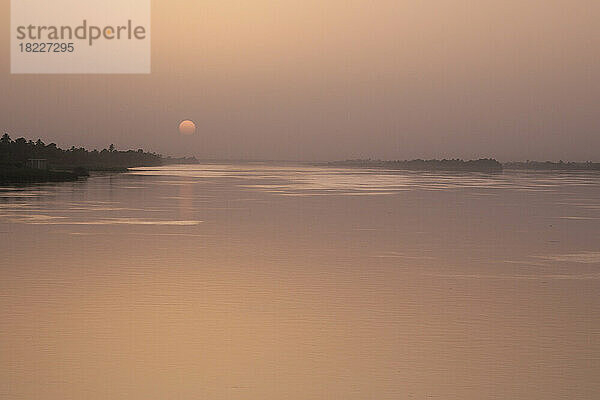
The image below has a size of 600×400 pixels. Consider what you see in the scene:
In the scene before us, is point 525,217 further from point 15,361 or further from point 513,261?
point 15,361

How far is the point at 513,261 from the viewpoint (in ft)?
59.5

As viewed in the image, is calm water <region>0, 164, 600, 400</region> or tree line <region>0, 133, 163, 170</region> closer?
calm water <region>0, 164, 600, 400</region>

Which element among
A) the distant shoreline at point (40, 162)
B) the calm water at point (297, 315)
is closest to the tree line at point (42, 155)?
the distant shoreline at point (40, 162)

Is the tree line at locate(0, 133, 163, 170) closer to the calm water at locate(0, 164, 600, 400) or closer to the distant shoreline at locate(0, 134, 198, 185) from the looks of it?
the distant shoreline at locate(0, 134, 198, 185)

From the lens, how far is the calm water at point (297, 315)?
795cm

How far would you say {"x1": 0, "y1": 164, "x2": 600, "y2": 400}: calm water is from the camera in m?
7.95

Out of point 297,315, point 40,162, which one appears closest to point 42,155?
point 40,162

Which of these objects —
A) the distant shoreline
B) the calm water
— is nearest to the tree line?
the distant shoreline

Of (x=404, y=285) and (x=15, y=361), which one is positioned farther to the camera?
(x=404, y=285)

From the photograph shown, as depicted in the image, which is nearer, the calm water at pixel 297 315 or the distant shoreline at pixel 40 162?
the calm water at pixel 297 315

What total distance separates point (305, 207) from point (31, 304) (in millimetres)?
26472

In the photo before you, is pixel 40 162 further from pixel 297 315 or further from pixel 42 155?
pixel 297 315

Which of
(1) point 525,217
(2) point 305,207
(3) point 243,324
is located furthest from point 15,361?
(2) point 305,207

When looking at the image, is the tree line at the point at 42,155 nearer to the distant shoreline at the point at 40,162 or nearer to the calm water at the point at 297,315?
the distant shoreline at the point at 40,162
